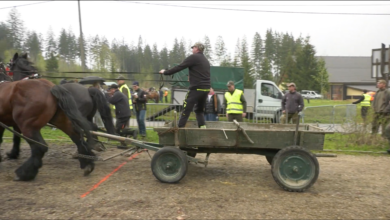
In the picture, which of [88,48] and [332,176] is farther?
[88,48]

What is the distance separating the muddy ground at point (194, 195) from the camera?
146 inches

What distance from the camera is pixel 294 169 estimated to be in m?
→ 4.50

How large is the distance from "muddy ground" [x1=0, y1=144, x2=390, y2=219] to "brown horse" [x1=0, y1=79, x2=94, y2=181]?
293mm

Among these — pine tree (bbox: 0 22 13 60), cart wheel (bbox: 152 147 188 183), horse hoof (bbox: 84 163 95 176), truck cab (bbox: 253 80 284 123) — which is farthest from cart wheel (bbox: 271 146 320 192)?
pine tree (bbox: 0 22 13 60)

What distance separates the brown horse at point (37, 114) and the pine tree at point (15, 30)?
963 cm

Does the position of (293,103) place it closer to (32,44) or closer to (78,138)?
(78,138)

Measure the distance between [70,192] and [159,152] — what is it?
133 cm

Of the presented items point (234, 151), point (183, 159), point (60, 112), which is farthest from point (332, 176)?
point (60, 112)

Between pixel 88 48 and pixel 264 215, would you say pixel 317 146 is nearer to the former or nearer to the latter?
pixel 264 215

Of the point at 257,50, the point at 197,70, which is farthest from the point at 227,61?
the point at 197,70

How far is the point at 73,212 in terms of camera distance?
3.71 meters

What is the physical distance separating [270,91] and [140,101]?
6.79 meters

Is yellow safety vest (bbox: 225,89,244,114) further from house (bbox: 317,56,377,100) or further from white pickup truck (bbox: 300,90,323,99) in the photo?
house (bbox: 317,56,377,100)

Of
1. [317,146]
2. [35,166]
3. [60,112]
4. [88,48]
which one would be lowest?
[35,166]
